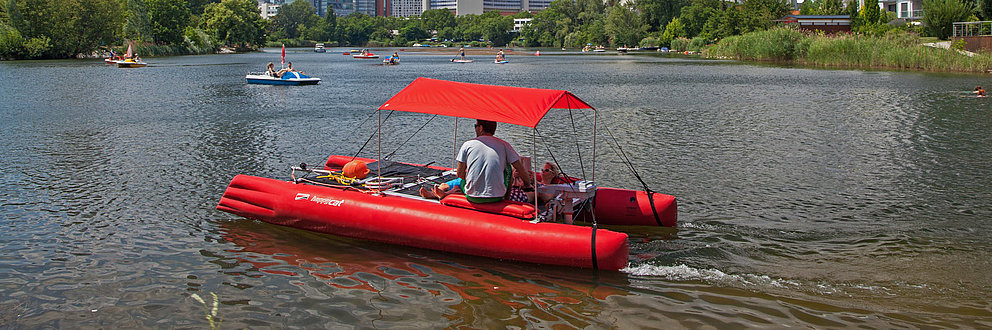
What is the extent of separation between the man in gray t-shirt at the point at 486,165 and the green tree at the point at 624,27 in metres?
132

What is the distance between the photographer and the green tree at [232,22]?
138125 mm

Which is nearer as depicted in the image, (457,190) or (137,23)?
(457,190)

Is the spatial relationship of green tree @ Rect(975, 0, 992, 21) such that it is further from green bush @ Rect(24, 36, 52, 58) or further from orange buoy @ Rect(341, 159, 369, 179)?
green bush @ Rect(24, 36, 52, 58)

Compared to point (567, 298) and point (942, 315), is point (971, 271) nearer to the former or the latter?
point (942, 315)

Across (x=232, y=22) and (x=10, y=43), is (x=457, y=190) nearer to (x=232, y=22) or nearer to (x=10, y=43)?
(x=10, y=43)

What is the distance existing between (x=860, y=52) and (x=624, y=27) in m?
88.8

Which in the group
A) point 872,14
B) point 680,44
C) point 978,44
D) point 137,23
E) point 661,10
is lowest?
point 978,44

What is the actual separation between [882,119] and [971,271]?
698 inches

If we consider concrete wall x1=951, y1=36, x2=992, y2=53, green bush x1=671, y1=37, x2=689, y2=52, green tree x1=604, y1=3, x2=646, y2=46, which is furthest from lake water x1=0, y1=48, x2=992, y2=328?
green tree x1=604, y1=3, x2=646, y2=46

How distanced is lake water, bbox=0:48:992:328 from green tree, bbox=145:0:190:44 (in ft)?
315

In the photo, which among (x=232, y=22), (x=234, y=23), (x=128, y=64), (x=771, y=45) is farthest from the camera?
(x=234, y=23)

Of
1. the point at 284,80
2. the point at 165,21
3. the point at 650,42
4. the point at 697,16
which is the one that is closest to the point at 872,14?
the point at 697,16

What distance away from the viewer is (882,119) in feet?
87.2

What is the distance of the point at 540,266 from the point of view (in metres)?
10.8
